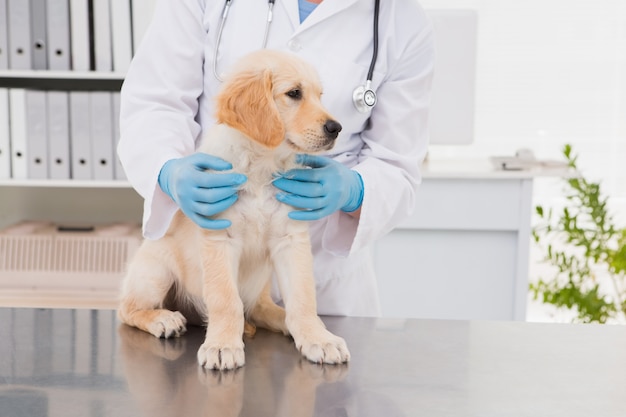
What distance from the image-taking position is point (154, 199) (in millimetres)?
1088

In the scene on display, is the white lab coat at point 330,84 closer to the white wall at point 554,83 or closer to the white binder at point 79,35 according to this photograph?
the white binder at point 79,35

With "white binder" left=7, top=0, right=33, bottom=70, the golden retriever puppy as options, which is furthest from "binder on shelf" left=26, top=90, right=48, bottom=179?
the golden retriever puppy

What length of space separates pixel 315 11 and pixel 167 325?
1.89 ft

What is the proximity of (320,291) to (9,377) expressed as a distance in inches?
23.2

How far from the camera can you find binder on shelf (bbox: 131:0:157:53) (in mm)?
2420

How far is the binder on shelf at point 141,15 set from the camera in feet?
7.94

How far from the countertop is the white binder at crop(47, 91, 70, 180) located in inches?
54.9

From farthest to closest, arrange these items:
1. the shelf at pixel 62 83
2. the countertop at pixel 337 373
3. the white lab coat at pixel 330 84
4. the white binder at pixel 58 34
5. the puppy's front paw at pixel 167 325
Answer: the shelf at pixel 62 83 < the white binder at pixel 58 34 < the white lab coat at pixel 330 84 < the puppy's front paw at pixel 167 325 < the countertop at pixel 337 373

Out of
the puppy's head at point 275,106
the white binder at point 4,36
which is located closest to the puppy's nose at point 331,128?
the puppy's head at point 275,106

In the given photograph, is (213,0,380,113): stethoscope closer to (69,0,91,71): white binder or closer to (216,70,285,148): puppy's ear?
(216,70,285,148): puppy's ear

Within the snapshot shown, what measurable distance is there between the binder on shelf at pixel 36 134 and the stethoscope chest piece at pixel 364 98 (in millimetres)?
1575

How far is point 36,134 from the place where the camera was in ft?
8.07

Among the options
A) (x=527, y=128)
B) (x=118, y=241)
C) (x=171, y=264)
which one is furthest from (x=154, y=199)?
(x=527, y=128)

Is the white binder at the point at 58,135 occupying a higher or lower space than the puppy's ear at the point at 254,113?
lower
